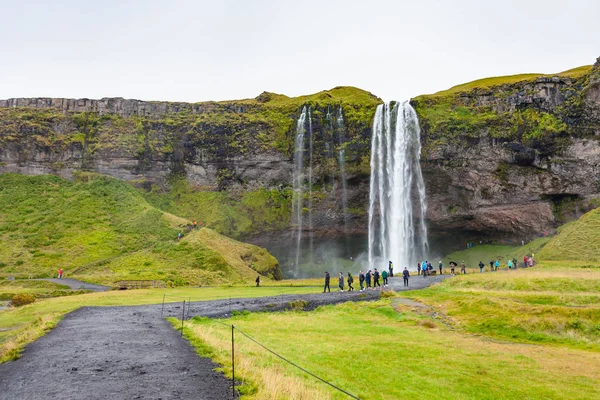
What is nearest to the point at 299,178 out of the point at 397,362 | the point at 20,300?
the point at 20,300

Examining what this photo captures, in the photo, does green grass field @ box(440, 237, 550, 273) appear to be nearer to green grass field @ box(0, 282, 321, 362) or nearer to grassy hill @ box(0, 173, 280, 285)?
grassy hill @ box(0, 173, 280, 285)

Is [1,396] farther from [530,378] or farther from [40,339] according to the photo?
[530,378]

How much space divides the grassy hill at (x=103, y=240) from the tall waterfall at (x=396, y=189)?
2046cm

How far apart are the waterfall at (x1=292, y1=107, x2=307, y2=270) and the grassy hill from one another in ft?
49.9

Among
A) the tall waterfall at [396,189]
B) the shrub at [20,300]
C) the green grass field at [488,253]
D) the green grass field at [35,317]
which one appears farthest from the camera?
the tall waterfall at [396,189]

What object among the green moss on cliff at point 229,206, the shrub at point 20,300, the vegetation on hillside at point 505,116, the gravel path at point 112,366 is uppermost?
the vegetation on hillside at point 505,116

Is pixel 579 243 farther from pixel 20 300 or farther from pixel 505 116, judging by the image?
pixel 20 300

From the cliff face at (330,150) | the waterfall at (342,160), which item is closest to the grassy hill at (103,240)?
the cliff face at (330,150)

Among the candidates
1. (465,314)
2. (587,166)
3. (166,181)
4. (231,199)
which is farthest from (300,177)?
(465,314)

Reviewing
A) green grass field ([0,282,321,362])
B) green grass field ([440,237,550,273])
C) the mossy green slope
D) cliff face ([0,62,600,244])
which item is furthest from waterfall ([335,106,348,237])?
green grass field ([0,282,321,362])

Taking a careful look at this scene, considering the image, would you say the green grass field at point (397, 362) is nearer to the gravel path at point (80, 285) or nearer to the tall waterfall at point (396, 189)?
the gravel path at point (80, 285)

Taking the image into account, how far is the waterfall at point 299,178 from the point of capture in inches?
3214

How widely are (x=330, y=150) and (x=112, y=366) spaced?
230ft

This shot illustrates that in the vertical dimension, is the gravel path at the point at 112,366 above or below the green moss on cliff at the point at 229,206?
below
